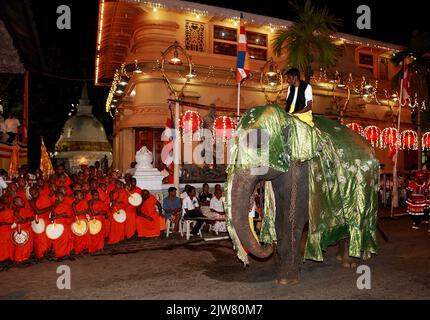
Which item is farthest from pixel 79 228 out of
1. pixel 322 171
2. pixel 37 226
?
pixel 322 171

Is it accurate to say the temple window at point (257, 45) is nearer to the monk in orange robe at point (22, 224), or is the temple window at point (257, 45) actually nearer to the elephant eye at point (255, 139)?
the monk in orange robe at point (22, 224)

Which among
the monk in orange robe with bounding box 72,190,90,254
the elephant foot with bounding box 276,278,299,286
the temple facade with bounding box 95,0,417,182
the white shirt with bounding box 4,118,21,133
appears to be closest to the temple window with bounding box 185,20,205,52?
the temple facade with bounding box 95,0,417,182

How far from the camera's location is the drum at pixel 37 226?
27.2 ft

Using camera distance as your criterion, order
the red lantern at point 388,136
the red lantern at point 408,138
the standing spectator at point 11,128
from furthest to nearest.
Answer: the red lantern at point 408,138, the red lantern at point 388,136, the standing spectator at point 11,128

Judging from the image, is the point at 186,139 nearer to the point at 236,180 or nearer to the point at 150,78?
the point at 150,78

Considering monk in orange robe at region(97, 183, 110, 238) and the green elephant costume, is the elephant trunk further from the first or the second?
monk in orange robe at region(97, 183, 110, 238)

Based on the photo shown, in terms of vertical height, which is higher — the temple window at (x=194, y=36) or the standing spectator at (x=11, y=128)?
the temple window at (x=194, y=36)

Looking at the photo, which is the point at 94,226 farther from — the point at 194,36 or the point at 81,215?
the point at 194,36

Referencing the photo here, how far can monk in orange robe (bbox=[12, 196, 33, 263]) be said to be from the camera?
314 inches

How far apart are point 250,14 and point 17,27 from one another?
919cm

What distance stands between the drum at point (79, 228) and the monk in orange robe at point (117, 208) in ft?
3.45

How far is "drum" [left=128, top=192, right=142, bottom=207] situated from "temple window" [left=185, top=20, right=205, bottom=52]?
855 cm

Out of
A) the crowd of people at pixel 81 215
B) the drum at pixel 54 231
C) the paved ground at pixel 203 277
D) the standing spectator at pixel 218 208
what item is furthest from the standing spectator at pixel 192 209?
the drum at pixel 54 231

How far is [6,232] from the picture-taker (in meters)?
8.03
